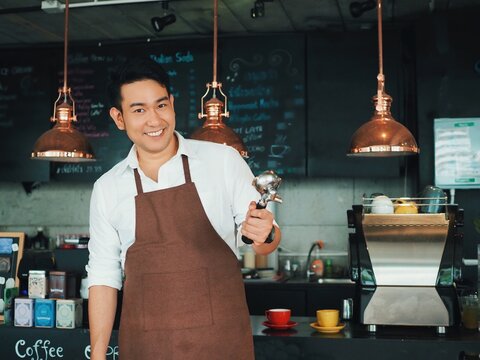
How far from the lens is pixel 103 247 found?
225cm

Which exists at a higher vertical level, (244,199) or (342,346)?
(244,199)

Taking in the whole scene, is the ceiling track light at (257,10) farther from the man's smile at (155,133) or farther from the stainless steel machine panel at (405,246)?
the man's smile at (155,133)

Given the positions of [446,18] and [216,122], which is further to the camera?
[446,18]

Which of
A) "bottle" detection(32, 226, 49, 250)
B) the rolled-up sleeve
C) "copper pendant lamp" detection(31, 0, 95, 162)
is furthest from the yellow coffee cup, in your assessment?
"bottle" detection(32, 226, 49, 250)

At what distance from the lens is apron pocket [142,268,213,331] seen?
6.99ft

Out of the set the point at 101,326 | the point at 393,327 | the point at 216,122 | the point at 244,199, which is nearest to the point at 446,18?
the point at 216,122

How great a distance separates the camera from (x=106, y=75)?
5.39m

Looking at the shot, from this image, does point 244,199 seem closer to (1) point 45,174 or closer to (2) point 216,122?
(2) point 216,122

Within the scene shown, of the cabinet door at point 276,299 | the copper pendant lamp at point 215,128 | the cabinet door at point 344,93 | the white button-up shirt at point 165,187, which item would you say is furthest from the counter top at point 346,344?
the cabinet door at point 344,93

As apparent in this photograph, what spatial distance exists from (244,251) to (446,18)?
2329mm

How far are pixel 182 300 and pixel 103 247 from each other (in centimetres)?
33

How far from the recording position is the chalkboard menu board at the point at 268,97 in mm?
5059

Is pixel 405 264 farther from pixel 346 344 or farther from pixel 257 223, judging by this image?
pixel 257 223

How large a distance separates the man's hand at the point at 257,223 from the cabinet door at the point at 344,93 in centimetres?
324
